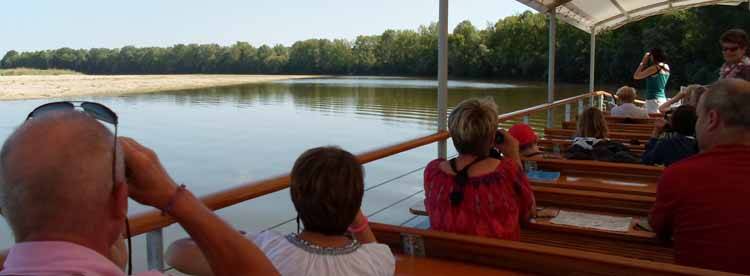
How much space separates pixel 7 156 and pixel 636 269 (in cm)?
129

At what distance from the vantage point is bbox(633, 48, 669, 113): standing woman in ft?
20.3

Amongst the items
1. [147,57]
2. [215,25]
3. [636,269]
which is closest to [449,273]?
[636,269]

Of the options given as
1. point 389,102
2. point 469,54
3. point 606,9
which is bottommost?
point 389,102

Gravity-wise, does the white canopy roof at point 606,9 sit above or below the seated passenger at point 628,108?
above

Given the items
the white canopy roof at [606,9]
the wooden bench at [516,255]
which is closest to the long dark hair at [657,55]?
the white canopy roof at [606,9]

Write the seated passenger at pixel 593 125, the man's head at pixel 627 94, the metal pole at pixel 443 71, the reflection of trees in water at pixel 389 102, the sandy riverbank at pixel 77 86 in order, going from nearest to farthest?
1. the metal pole at pixel 443 71
2. the seated passenger at pixel 593 125
3. the man's head at pixel 627 94
4. the reflection of trees in water at pixel 389 102
5. the sandy riverbank at pixel 77 86

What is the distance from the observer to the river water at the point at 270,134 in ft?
29.0

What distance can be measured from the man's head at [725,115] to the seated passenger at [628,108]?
4194mm

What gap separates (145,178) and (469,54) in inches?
1988

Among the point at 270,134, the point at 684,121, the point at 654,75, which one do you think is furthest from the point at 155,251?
the point at 270,134

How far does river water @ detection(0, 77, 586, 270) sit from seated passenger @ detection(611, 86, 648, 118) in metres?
2.15

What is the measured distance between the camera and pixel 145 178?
2.52 ft

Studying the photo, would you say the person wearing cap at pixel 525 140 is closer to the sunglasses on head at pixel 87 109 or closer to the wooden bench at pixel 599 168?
the wooden bench at pixel 599 168

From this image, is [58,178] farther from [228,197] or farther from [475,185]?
[475,185]
